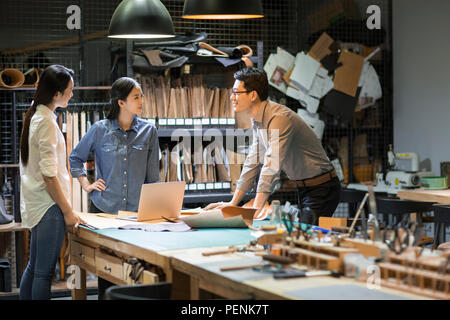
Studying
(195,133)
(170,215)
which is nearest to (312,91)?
(195,133)

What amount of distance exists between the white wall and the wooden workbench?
4.62m

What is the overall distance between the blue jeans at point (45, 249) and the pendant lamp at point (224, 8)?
1.50 meters

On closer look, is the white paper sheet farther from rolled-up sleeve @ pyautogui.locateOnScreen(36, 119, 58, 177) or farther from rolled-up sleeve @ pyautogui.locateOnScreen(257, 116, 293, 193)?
rolled-up sleeve @ pyautogui.locateOnScreen(36, 119, 58, 177)

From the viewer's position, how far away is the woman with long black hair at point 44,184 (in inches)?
156

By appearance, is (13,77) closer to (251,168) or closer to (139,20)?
(139,20)

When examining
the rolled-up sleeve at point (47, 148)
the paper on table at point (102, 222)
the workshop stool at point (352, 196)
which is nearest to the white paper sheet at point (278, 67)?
the workshop stool at point (352, 196)

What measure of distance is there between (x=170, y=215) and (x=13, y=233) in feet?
8.76

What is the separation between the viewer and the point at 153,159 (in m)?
4.98

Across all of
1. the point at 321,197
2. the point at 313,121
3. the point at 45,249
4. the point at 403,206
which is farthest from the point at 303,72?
the point at 45,249

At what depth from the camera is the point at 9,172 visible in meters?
6.48

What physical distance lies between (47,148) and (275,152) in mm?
1423

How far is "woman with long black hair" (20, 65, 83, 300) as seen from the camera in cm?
396

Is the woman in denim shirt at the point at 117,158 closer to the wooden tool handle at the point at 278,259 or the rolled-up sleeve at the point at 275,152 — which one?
the rolled-up sleeve at the point at 275,152
